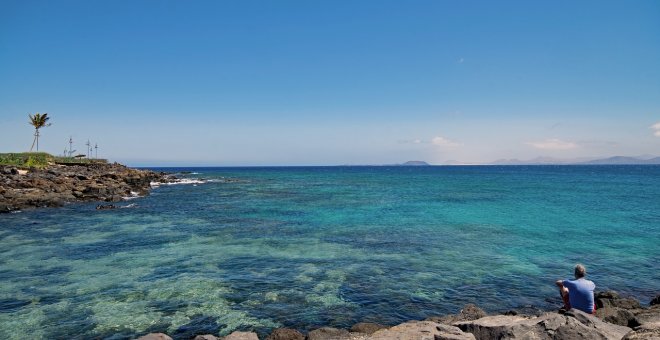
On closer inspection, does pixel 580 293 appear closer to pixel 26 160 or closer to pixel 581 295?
pixel 581 295

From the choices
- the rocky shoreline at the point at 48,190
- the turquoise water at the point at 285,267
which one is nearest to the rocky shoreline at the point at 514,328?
the turquoise water at the point at 285,267

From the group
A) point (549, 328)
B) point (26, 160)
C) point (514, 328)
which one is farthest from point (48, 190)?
point (549, 328)

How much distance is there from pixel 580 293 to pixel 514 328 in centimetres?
397

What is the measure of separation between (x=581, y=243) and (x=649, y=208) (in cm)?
2467

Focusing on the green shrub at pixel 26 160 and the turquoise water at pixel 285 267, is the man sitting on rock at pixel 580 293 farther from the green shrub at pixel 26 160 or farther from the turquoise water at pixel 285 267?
the green shrub at pixel 26 160

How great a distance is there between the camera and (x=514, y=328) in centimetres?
852

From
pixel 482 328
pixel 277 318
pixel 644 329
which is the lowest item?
pixel 277 318

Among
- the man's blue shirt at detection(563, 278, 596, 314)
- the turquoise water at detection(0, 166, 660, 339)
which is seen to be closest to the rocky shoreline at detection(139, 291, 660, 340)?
the man's blue shirt at detection(563, 278, 596, 314)

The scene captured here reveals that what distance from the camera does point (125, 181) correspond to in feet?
211

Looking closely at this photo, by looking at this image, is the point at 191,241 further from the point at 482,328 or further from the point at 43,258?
the point at 482,328

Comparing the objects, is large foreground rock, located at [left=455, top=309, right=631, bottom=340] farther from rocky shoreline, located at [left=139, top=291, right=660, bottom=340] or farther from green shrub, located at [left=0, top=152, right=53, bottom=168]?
green shrub, located at [left=0, top=152, right=53, bottom=168]

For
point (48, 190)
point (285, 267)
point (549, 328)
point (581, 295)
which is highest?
point (48, 190)

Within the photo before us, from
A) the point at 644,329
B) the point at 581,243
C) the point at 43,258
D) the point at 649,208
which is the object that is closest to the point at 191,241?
the point at 43,258

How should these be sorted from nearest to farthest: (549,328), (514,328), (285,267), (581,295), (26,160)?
1. (549,328)
2. (514,328)
3. (581,295)
4. (285,267)
5. (26,160)
